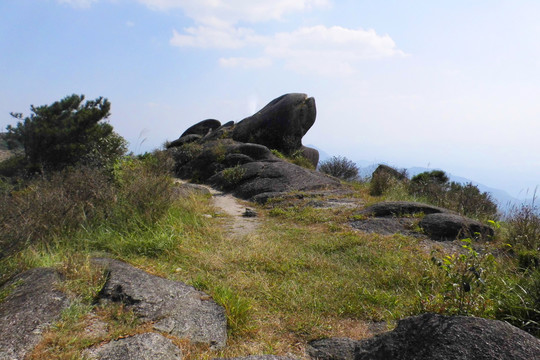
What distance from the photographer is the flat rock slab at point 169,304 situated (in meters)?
3.73

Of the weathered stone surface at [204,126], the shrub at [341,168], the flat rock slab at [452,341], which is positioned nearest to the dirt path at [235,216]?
the flat rock slab at [452,341]

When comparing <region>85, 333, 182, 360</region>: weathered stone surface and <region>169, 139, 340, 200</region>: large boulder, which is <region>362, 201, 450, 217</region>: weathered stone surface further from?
<region>85, 333, 182, 360</region>: weathered stone surface

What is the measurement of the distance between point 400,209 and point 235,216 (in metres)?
3.92

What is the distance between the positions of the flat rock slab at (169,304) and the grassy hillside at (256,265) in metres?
0.13

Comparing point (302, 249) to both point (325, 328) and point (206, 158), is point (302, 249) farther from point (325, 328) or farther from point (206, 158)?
point (206, 158)

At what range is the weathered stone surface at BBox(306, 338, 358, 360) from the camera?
3.55 meters

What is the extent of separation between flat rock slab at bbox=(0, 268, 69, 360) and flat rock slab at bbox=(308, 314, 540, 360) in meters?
2.60

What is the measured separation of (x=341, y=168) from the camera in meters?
21.4

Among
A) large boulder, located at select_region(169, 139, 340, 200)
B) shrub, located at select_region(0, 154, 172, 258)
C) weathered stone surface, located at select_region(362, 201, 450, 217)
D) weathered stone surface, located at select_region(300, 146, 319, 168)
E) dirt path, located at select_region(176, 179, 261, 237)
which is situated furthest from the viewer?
weathered stone surface, located at select_region(300, 146, 319, 168)

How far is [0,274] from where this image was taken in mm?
4195

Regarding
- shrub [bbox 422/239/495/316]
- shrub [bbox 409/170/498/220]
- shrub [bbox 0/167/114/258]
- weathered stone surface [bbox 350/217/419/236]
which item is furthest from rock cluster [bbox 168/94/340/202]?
shrub [bbox 422/239/495/316]

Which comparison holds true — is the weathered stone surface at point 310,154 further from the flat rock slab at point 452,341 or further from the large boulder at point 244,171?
the flat rock slab at point 452,341

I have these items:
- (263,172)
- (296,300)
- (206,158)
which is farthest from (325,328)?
(206,158)

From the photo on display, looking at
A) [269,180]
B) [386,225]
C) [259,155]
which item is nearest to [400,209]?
[386,225]
